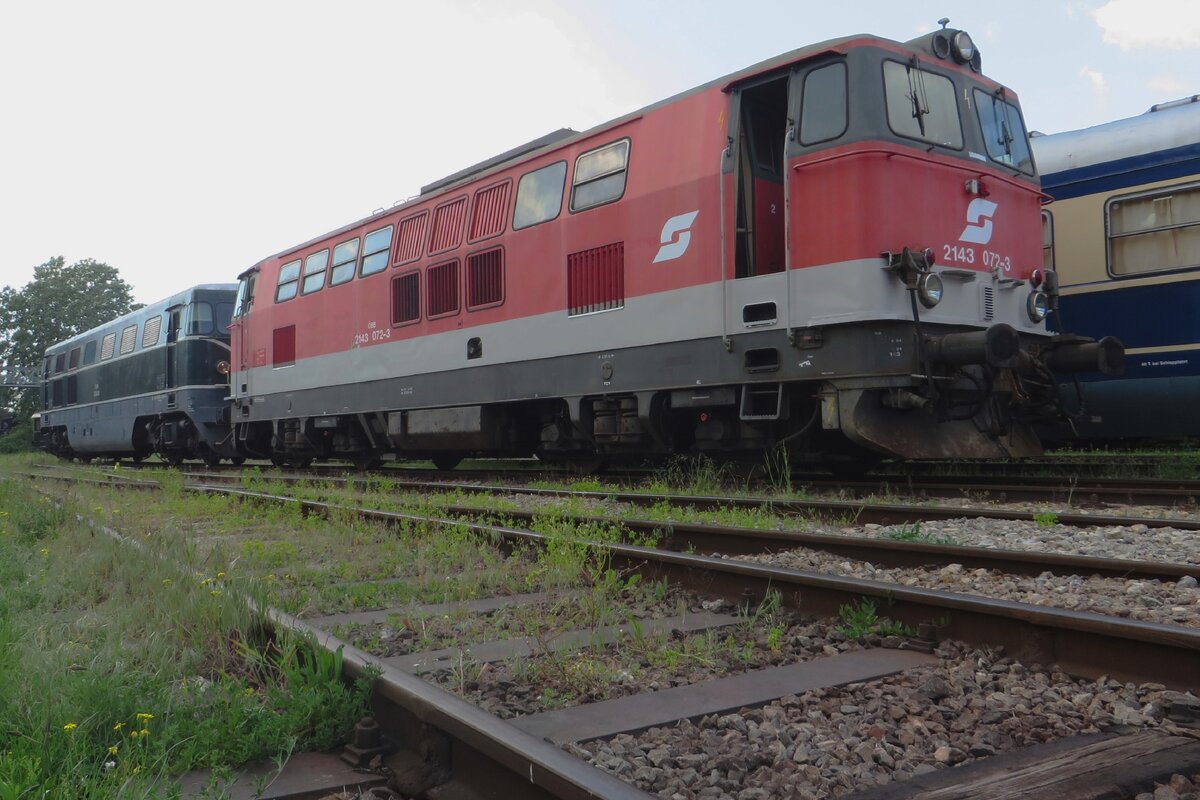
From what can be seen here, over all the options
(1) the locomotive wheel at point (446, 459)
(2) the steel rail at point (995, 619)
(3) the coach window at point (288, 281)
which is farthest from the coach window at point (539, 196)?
(2) the steel rail at point (995, 619)

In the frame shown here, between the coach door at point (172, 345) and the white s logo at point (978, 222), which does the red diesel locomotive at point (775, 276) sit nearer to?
the white s logo at point (978, 222)

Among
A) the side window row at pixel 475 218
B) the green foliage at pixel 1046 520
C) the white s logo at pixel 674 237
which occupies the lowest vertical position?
the green foliage at pixel 1046 520

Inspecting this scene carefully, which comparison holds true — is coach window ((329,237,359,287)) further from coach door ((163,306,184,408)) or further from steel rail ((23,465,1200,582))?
steel rail ((23,465,1200,582))

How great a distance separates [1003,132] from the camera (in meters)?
8.55

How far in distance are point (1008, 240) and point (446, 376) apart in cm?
638

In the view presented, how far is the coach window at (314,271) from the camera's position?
14.1 metres

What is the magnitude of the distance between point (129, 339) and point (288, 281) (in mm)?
7542

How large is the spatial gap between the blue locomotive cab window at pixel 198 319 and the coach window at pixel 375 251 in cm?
628

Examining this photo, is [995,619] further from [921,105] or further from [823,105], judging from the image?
[921,105]

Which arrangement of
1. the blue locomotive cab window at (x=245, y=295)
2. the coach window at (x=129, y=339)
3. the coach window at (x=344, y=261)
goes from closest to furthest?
1. the coach window at (x=344, y=261)
2. the blue locomotive cab window at (x=245, y=295)
3. the coach window at (x=129, y=339)

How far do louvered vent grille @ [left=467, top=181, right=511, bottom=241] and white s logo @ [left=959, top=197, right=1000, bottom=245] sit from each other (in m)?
5.05

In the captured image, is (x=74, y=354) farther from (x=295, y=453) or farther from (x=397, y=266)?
(x=397, y=266)

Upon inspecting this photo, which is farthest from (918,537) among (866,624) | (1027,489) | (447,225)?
(447,225)

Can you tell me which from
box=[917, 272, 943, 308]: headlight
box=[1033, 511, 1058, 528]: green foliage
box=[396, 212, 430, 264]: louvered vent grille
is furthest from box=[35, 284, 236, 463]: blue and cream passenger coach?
box=[1033, 511, 1058, 528]: green foliage
